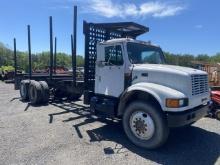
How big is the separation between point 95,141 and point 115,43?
2521 millimetres

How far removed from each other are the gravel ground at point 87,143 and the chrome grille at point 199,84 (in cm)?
129

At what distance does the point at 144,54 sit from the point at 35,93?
5648 mm

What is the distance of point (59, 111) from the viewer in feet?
30.0

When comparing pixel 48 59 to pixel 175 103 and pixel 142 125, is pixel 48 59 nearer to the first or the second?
pixel 142 125

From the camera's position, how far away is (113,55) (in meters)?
6.46

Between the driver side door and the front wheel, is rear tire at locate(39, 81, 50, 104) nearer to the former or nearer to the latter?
the driver side door

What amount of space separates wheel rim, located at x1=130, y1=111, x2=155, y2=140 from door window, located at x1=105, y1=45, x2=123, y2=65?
144 cm

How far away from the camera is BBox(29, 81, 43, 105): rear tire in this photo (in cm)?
1027

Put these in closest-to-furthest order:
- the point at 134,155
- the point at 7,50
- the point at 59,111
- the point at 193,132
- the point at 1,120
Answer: the point at 134,155 < the point at 193,132 < the point at 1,120 < the point at 59,111 < the point at 7,50

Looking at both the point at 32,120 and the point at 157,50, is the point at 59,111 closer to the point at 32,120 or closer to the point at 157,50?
the point at 32,120

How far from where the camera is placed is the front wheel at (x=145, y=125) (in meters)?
5.16

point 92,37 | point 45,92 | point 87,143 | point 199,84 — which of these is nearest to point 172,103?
point 199,84

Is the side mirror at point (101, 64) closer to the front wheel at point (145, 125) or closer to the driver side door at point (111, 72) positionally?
the driver side door at point (111, 72)

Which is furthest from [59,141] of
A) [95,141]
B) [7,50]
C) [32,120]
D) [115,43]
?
[7,50]
